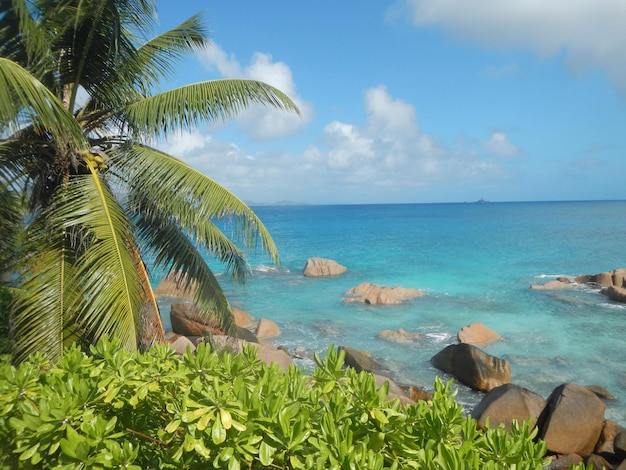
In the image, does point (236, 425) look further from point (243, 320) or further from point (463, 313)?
point (463, 313)

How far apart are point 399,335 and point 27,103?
1367 cm

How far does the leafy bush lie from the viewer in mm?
2047

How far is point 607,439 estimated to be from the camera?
8.27m

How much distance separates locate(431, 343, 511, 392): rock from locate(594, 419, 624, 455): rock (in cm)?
291

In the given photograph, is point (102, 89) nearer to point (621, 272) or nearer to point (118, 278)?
point (118, 278)

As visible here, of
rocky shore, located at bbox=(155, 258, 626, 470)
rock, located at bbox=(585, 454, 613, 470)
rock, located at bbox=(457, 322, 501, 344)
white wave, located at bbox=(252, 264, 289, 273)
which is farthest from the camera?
white wave, located at bbox=(252, 264, 289, 273)

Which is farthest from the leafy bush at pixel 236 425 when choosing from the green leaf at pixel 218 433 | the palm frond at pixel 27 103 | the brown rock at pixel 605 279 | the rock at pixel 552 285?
the brown rock at pixel 605 279

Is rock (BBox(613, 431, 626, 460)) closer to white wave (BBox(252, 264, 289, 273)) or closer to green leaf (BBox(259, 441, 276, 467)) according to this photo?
green leaf (BBox(259, 441, 276, 467))

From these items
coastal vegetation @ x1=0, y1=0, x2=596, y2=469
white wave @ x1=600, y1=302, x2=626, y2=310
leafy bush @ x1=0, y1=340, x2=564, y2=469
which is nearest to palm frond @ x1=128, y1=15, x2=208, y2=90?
coastal vegetation @ x1=0, y1=0, x2=596, y2=469

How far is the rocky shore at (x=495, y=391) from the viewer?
8.08 meters

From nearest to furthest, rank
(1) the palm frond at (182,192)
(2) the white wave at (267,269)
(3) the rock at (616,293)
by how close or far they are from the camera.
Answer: (1) the palm frond at (182,192) → (3) the rock at (616,293) → (2) the white wave at (267,269)

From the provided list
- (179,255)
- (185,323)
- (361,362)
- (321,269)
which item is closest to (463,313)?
(361,362)

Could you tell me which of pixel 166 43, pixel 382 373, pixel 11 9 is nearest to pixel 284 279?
pixel 382 373

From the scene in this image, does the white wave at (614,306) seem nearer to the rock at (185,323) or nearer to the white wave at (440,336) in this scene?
the white wave at (440,336)
